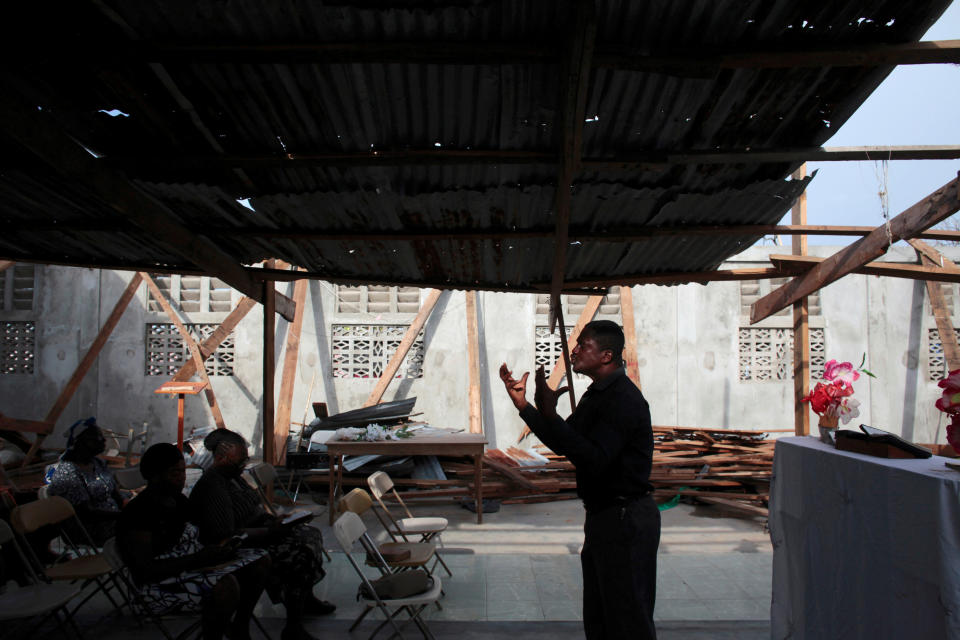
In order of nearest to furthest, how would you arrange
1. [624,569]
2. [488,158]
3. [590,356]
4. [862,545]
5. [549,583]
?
[624,569], [862,545], [590,356], [488,158], [549,583]

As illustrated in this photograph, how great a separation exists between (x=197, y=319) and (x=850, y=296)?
1130 cm

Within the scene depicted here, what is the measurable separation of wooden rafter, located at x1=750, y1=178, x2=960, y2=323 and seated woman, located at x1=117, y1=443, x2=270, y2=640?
15.9 feet

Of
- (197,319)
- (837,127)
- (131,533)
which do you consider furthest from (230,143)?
(197,319)

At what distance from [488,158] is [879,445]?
2378 mm

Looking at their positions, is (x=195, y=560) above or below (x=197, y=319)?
below

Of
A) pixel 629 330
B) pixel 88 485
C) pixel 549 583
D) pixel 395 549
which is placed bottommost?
pixel 549 583

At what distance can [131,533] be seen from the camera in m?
3.47

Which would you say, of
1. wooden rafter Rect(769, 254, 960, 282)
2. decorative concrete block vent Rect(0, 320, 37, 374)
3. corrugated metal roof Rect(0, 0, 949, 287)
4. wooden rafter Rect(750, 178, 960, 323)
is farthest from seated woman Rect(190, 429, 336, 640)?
decorative concrete block vent Rect(0, 320, 37, 374)

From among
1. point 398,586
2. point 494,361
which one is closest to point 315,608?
point 398,586

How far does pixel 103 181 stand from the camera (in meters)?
3.55

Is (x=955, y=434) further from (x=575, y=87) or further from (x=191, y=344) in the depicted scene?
(x=191, y=344)

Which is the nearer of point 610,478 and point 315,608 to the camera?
point 610,478

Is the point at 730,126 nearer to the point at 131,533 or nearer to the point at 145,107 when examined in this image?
the point at 145,107

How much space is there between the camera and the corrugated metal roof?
2418 mm
